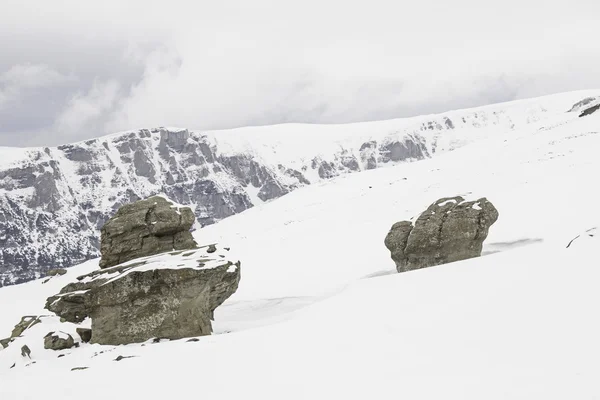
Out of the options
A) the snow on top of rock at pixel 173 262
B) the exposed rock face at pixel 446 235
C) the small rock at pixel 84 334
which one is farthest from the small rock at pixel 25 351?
the exposed rock face at pixel 446 235

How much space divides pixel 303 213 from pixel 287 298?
34.0m

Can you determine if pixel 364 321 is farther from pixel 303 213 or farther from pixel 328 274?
pixel 303 213

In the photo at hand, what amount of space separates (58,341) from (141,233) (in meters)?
5.25

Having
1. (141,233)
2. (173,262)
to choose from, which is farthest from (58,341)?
(141,233)

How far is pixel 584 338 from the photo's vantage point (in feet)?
23.8

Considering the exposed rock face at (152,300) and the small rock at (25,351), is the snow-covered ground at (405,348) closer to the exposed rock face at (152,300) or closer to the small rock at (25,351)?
the small rock at (25,351)

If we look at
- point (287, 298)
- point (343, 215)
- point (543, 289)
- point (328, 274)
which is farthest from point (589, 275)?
point (343, 215)

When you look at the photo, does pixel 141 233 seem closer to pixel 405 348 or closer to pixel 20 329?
pixel 20 329

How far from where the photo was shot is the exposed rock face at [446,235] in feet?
63.2

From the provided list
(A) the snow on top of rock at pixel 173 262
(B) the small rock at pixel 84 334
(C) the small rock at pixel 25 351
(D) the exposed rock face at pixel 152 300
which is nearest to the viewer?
(C) the small rock at pixel 25 351

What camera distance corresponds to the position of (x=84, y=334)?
1725cm

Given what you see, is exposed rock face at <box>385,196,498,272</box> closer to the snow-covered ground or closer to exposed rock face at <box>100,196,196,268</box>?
the snow-covered ground

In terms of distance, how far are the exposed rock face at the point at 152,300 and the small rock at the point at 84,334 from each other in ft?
2.55

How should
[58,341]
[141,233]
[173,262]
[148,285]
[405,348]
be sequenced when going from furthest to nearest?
[141,233] < [173,262] < [148,285] < [58,341] < [405,348]
